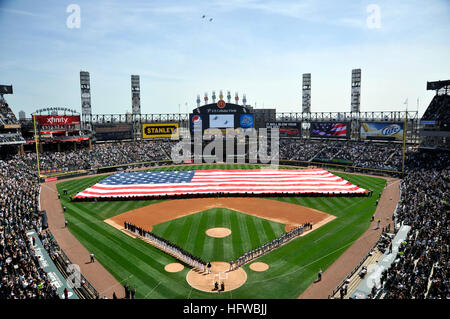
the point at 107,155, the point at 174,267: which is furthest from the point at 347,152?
the point at 174,267

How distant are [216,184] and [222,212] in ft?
41.8

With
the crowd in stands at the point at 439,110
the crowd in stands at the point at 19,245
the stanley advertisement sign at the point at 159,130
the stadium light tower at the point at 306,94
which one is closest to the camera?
the crowd in stands at the point at 19,245

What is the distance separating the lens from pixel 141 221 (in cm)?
3275

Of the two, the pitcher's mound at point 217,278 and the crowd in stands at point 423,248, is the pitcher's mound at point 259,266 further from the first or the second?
the crowd in stands at point 423,248

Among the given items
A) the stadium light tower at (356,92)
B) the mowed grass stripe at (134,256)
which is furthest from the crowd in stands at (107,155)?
the stadium light tower at (356,92)

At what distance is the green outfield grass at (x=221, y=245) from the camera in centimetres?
2047

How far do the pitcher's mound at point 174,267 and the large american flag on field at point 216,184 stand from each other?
64.3ft

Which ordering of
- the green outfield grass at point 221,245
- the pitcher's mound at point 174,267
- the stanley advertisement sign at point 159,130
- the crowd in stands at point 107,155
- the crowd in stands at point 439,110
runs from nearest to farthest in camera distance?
the green outfield grass at point 221,245, the pitcher's mound at point 174,267, the crowd in stands at point 439,110, the crowd in stands at point 107,155, the stanley advertisement sign at point 159,130

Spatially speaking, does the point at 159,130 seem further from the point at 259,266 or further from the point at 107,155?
the point at 259,266

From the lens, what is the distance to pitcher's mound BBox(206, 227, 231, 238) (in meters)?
28.7

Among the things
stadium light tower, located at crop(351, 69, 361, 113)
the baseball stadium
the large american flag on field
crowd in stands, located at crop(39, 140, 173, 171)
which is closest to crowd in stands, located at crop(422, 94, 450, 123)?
the baseball stadium
